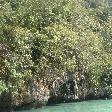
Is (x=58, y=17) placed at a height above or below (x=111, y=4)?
below

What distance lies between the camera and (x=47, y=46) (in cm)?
3070

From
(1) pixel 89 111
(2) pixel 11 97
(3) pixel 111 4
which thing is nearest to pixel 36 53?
(2) pixel 11 97

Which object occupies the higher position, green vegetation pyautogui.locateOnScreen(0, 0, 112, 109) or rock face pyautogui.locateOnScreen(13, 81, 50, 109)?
green vegetation pyautogui.locateOnScreen(0, 0, 112, 109)

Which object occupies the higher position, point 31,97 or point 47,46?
point 47,46

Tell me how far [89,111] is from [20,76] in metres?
5.57

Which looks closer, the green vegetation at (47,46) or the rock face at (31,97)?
the green vegetation at (47,46)

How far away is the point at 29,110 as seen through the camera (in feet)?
94.0

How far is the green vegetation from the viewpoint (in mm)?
27359

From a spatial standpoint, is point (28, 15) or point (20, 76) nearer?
point (20, 76)

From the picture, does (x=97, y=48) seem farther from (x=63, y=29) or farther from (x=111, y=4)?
(x=111, y=4)

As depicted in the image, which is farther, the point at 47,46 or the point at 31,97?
the point at 47,46

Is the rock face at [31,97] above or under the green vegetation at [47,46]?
under

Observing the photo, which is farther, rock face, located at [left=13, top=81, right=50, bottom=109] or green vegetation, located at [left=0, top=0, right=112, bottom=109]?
rock face, located at [left=13, top=81, right=50, bottom=109]

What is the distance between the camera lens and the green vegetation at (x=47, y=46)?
89.8 ft
